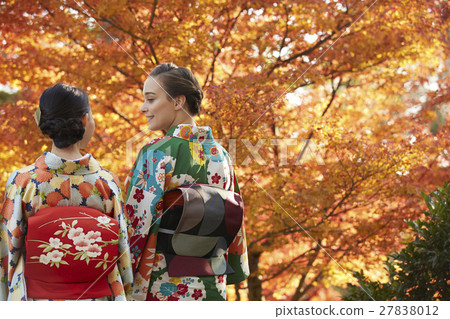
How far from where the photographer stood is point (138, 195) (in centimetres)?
190

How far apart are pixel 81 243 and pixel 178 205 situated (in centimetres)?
44

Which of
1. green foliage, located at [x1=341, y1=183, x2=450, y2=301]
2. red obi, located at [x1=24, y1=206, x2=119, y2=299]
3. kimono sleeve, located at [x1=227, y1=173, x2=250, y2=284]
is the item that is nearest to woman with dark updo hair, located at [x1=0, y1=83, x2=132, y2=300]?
red obi, located at [x1=24, y1=206, x2=119, y2=299]

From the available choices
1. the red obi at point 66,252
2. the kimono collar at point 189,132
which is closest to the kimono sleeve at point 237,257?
the kimono collar at point 189,132

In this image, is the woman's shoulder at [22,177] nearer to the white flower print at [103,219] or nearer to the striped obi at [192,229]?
the white flower print at [103,219]

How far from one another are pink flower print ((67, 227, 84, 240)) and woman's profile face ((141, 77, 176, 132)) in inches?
25.5

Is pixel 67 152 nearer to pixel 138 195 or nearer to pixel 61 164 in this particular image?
pixel 61 164

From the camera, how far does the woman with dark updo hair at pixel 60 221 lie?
61.7 inches

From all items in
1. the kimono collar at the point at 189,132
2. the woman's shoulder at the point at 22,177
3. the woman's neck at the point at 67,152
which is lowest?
the woman's shoulder at the point at 22,177

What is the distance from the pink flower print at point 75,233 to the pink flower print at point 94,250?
0.06 meters

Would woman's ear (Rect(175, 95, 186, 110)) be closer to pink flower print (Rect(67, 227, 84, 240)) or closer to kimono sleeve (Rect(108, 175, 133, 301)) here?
kimono sleeve (Rect(108, 175, 133, 301))

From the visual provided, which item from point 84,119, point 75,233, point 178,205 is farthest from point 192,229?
point 84,119
